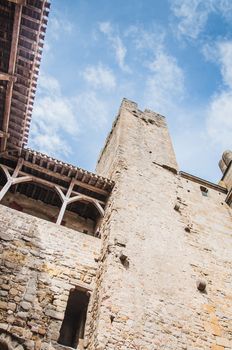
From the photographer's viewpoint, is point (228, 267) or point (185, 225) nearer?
point (228, 267)

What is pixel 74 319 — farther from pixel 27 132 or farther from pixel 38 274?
pixel 27 132

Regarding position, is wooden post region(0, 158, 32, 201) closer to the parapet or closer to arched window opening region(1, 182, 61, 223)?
arched window opening region(1, 182, 61, 223)

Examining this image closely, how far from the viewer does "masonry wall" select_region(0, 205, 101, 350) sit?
6500mm

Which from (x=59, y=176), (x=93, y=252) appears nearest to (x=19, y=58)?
(x=59, y=176)

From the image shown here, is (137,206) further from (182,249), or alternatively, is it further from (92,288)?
(92,288)

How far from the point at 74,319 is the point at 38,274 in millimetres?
1652

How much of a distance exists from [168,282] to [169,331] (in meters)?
1.33

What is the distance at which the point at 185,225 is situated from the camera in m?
10.5

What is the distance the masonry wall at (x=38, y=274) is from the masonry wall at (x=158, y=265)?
66cm

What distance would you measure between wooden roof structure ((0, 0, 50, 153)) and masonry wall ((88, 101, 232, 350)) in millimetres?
3758

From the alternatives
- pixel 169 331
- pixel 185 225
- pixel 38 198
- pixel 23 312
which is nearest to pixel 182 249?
pixel 185 225

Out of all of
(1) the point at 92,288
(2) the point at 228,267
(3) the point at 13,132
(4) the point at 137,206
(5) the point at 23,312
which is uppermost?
(3) the point at 13,132

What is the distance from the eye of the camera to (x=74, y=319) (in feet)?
26.9

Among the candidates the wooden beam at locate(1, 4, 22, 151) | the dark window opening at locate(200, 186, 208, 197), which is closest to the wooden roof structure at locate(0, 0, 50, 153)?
the wooden beam at locate(1, 4, 22, 151)
